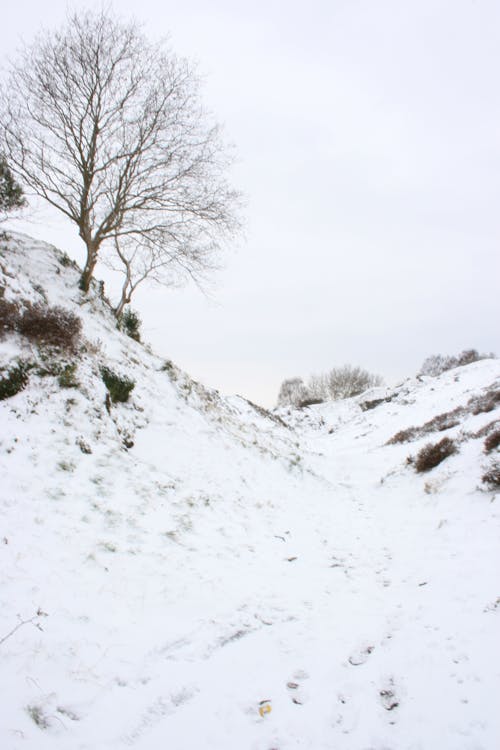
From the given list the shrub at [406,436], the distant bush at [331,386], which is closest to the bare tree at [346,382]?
the distant bush at [331,386]

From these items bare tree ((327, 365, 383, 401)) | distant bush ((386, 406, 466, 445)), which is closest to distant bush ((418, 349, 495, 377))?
bare tree ((327, 365, 383, 401))

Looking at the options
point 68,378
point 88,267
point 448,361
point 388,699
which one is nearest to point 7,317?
point 68,378

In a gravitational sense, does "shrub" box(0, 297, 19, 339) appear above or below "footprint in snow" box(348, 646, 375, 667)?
above

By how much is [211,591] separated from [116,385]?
5.74 meters

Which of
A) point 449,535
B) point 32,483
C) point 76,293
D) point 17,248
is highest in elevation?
point 17,248

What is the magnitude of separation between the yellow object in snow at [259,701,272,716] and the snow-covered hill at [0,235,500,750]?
35 mm

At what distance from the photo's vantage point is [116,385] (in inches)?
347

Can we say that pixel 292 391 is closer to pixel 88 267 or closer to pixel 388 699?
pixel 88 267

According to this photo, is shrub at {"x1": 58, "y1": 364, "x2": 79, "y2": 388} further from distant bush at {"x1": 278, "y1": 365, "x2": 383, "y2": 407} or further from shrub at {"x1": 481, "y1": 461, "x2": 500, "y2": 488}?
distant bush at {"x1": 278, "y1": 365, "x2": 383, "y2": 407}

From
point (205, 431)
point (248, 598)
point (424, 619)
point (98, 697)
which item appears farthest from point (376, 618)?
point (205, 431)

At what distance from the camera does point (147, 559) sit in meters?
4.84

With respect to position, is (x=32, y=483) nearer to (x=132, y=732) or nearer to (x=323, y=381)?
(x=132, y=732)

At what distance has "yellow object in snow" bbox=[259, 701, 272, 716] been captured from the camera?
113 inches

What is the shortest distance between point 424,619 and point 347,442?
62.6 ft
